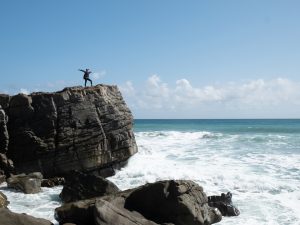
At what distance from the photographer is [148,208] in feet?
43.0

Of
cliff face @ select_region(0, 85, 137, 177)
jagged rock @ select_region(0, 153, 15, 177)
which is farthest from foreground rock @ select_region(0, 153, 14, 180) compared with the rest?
cliff face @ select_region(0, 85, 137, 177)

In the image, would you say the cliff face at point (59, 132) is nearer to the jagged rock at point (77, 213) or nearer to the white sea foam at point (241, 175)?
the white sea foam at point (241, 175)

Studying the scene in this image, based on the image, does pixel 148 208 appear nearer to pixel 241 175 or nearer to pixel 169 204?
pixel 169 204

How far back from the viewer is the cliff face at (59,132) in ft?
68.0

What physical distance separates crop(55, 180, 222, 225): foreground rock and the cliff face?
770cm

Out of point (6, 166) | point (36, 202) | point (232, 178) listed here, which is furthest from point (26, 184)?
point (232, 178)

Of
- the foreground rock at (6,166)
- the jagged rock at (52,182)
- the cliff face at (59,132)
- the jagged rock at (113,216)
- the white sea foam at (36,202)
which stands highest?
the cliff face at (59,132)

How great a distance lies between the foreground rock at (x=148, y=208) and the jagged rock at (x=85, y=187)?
212 cm

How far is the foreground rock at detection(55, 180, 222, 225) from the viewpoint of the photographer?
12013mm

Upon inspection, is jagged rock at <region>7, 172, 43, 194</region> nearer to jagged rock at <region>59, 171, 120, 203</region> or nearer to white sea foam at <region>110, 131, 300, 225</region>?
jagged rock at <region>59, 171, 120, 203</region>

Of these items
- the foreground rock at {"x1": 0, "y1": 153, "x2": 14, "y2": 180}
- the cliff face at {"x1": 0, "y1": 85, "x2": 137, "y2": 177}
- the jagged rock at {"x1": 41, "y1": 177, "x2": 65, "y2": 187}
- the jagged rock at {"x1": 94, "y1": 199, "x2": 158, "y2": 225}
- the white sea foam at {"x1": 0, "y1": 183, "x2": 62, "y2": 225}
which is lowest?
the white sea foam at {"x1": 0, "y1": 183, "x2": 62, "y2": 225}

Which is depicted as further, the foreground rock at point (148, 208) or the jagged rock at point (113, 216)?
the foreground rock at point (148, 208)

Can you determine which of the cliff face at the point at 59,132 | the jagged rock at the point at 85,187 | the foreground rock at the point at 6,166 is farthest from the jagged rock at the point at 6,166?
the jagged rock at the point at 85,187

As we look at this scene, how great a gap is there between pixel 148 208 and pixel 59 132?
9188mm
